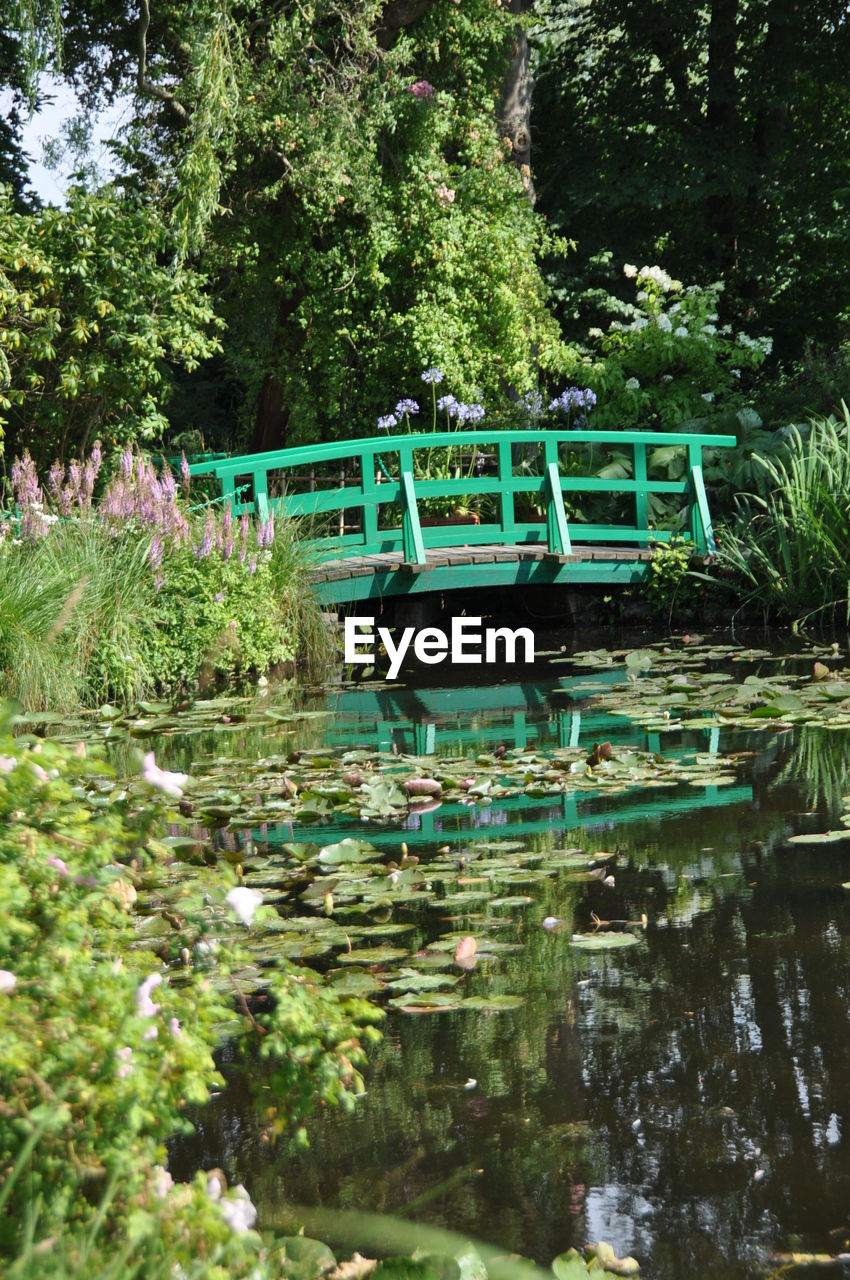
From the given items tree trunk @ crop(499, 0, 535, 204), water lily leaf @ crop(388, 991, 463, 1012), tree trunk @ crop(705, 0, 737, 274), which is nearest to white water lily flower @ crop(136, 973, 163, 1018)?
water lily leaf @ crop(388, 991, 463, 1012)

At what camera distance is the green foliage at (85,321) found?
32.9ft

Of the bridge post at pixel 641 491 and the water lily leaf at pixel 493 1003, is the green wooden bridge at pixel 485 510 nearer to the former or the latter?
the bridge post at pixel 641 491

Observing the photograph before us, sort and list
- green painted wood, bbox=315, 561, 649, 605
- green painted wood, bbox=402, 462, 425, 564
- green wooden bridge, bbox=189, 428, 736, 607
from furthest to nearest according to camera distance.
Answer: green painted wood, bbox=402, 462, 425, 564, green painted wood, bbox=315, 561, 649, 605, green wooden bridge, bbox=189, 428, 736, 607

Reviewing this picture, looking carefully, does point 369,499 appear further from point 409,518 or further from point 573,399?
point 573,399

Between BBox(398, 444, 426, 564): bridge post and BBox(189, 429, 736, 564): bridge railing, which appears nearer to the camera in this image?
BBox(189, 429, 736, 564): bridge railing

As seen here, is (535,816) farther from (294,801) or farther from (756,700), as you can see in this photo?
(756,700)

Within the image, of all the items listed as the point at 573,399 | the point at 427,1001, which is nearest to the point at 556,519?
the point at 573,399

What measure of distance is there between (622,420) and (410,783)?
978cm

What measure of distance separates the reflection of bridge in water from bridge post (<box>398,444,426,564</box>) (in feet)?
7.68

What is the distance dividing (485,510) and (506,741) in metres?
7.08

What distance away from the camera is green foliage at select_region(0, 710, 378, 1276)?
142 centimetres

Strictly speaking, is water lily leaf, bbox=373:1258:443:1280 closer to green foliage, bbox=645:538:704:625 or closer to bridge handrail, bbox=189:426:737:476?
bridge handrail, bbox=189:426:737:476

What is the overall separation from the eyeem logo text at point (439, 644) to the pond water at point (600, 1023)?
4.31 metres

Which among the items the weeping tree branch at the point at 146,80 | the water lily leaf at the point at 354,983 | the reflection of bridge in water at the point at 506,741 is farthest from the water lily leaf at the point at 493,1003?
the weeping tree branch at the point at 146,80
